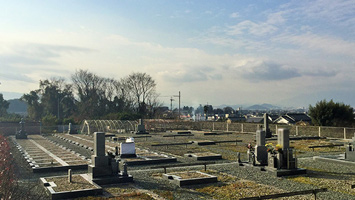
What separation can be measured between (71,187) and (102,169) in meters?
1.73

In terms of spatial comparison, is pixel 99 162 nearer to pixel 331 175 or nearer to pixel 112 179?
pixel 112 179

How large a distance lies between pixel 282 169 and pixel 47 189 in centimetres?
918

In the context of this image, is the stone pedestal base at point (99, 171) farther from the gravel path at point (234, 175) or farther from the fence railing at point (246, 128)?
the fence railing at point (246, 128)

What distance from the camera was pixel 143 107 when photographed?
70188mm

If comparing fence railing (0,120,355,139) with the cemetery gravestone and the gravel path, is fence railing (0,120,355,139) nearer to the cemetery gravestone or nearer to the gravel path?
the gravel path

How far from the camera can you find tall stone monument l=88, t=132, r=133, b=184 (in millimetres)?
12441

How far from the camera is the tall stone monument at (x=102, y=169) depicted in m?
12.4

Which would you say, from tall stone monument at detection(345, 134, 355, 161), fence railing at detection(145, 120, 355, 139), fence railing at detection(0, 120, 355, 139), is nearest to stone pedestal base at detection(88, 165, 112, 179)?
tall stone monument at detection(345, 134, 355, 161)

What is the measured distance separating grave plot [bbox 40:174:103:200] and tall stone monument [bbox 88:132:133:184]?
1.29 feet

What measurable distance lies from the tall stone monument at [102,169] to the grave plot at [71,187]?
1.29 feet

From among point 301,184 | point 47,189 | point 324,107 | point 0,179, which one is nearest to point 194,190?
point 301,184

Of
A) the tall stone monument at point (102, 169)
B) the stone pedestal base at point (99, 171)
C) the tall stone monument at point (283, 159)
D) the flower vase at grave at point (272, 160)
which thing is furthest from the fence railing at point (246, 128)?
the stone pedestal base at point (99, 171)

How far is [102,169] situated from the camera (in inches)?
505

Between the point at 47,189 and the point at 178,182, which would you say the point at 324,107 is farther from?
the point at 47,189
